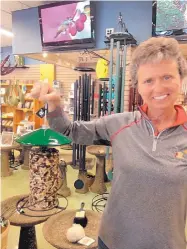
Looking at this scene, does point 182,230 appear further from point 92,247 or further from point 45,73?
point 45,73

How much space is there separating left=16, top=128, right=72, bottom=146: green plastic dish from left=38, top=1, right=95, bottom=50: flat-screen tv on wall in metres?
3.55

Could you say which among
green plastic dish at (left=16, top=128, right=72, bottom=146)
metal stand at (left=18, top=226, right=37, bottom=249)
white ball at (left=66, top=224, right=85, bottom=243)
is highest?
green plastic dish at (left=16, top=128, right=72, bottom=146)

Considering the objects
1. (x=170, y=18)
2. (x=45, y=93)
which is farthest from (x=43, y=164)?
(x=170, y=18)

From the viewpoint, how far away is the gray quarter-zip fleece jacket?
1.06 metres

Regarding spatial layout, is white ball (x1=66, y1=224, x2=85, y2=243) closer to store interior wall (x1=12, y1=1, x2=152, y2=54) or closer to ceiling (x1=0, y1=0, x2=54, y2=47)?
store interior wall (x1=12, y1=1, x2=152, y2=54)

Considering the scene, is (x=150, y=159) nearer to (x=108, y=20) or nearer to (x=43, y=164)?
(x=43, y=164)

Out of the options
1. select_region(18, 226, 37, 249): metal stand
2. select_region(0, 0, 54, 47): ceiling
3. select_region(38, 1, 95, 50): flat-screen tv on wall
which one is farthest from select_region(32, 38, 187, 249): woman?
select_region(0, 0, 54, 47): ceiling

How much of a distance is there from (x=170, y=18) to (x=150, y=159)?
3378 mm

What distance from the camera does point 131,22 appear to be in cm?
428

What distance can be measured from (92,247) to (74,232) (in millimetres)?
A: 145

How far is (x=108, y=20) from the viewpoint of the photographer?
14.6 feet

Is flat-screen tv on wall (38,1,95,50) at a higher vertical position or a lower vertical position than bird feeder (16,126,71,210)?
higher

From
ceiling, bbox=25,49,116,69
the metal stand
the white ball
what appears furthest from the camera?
ceiling, bbox=25,49,116,69

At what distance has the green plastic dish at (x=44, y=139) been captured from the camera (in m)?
1.24
